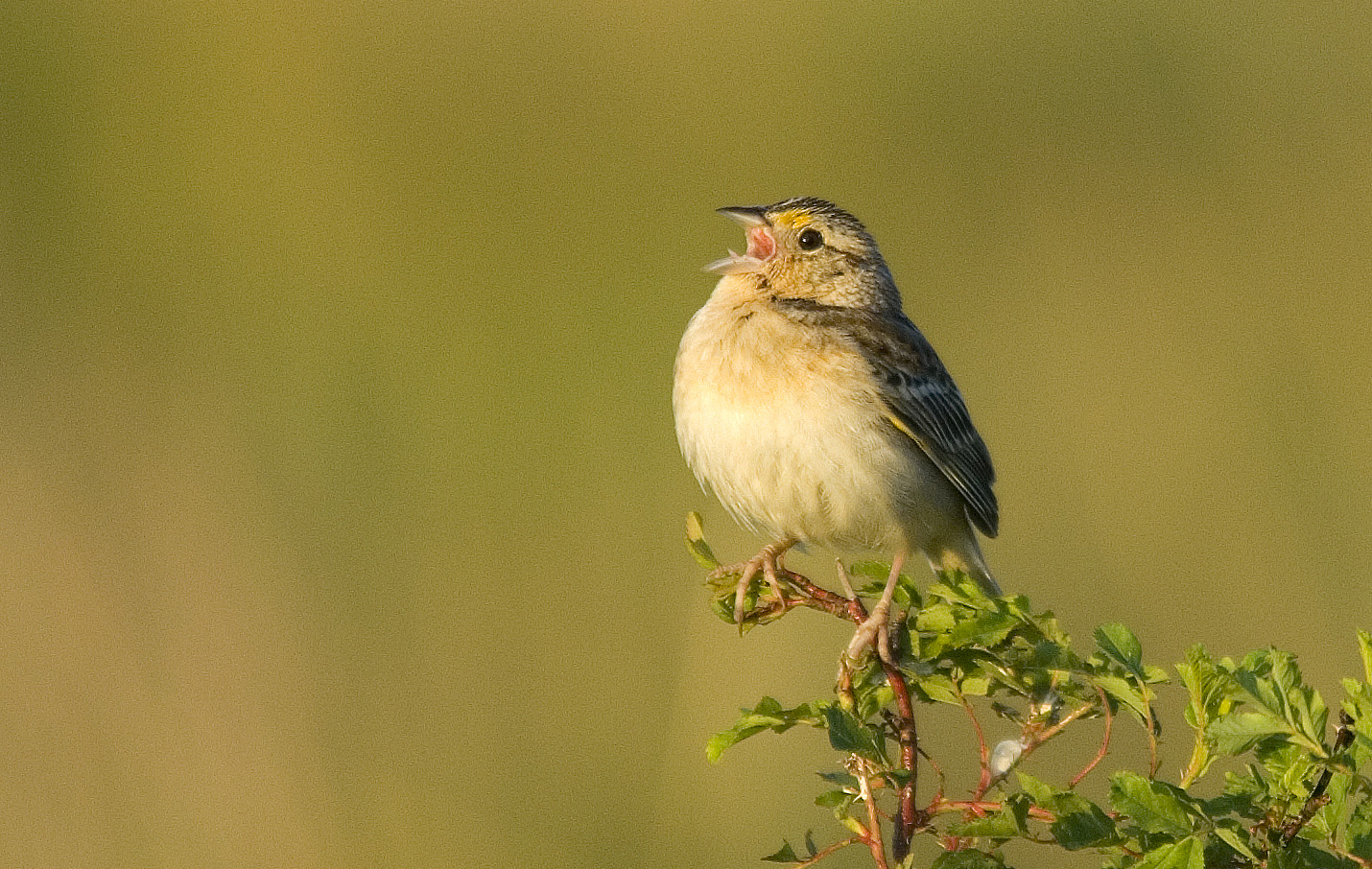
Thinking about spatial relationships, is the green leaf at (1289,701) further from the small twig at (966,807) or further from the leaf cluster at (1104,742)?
the small twig at (966,807)

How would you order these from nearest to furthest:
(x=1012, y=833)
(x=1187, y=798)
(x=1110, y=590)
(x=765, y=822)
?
(x=1187, y=798) < (x=1012, y=833) < (x=765, y=822) < (x=1110, y=590)

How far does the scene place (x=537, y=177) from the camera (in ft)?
32.4

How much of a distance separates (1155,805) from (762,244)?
13.3ft

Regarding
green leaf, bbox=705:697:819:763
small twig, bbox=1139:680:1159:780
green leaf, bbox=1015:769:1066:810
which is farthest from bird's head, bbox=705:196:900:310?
green leaf, bbox=1015:769:1066:810

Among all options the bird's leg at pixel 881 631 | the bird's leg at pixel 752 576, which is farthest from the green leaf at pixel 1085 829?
the bird's leg at pixel 752 576

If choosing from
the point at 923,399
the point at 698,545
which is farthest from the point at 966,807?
the point at 923,399

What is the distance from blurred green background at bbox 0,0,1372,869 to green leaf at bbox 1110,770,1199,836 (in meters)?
3.92

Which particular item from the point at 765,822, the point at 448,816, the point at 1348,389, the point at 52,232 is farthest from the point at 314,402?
the point at 1348,389

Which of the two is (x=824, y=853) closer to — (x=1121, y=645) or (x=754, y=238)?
(x=1121, y=645)

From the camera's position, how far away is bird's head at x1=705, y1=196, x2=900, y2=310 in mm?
6152

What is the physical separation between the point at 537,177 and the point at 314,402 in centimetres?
229

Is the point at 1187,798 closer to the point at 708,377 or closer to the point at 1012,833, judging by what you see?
the point at 1012,833

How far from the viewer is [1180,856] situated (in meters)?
2.41

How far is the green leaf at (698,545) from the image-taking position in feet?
13.0
